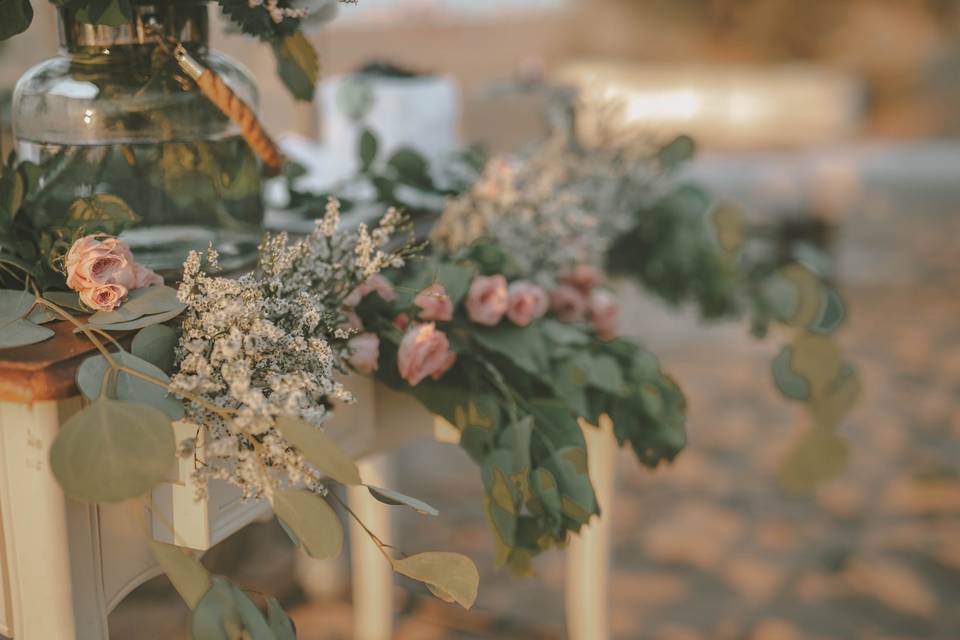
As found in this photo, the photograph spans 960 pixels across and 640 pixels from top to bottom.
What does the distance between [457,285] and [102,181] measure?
29 cm

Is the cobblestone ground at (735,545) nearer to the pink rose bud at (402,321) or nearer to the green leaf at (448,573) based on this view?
the pink rose bud at (402,321)

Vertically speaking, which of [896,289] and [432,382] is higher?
[432,382]

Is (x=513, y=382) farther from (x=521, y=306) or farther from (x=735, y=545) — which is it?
(x=735, y=545)

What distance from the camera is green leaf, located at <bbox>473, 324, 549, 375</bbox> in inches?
30.3

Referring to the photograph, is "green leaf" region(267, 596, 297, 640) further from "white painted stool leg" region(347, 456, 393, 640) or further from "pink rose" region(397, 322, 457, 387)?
"white painted stool leg" region(347, 456, 393, 640)

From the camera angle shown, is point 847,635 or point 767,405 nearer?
point 847,635

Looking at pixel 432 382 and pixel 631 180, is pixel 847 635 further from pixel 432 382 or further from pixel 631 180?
pixel 432 382

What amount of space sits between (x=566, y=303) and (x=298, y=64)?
1.20 feet

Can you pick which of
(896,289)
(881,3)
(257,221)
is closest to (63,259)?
(257,221)

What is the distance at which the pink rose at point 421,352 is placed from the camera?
0.71 meters

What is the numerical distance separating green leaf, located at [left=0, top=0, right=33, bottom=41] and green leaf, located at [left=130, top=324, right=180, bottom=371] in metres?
0.23

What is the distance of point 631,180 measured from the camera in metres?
1.22

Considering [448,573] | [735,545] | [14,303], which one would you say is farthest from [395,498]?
[735,545]

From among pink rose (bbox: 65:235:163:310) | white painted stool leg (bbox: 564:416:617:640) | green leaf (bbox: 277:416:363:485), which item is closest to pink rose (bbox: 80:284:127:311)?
pink rose (bbox: 65:235:163:310)
